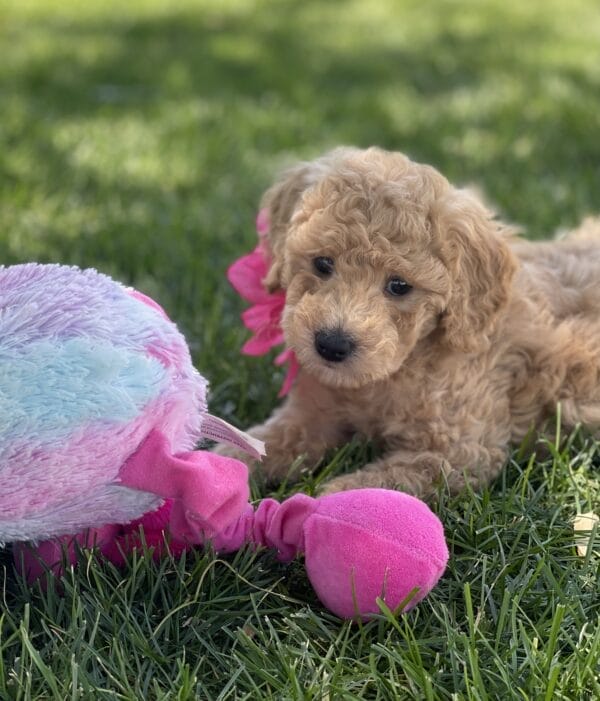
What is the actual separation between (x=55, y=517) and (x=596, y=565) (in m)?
1.40

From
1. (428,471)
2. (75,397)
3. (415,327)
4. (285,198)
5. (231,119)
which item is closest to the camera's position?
(75,397)

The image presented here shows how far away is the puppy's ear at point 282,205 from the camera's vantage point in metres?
3.04

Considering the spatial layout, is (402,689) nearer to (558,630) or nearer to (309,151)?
(558,630)

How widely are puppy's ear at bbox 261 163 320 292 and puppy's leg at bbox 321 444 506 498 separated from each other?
69cm

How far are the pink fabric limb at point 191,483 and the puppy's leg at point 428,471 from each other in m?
0.52

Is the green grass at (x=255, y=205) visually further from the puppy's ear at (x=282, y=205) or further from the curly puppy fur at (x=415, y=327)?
the puppy's ear at (x=282, y=205)

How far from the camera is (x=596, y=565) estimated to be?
99.5 inches

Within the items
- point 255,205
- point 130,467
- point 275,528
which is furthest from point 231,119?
point 130,467

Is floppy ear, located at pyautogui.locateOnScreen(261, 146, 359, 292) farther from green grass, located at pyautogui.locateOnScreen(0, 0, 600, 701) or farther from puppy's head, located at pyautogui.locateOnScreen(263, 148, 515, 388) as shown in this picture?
green grass, located at pyautogui.locateOnScreen(0, 0, 600, 701)

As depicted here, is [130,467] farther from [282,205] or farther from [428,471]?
[282,205]

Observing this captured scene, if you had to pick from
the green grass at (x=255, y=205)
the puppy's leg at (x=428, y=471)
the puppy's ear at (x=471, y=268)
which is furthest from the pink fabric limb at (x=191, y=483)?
the puppy's ear at (x=471, y=268)

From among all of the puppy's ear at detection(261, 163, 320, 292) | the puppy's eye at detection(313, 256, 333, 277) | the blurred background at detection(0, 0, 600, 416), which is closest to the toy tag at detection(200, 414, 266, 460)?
the puppy's eye at detection(313, 256, 333, 277)

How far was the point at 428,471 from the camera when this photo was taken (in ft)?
9.62

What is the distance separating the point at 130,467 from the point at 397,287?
101 cm
